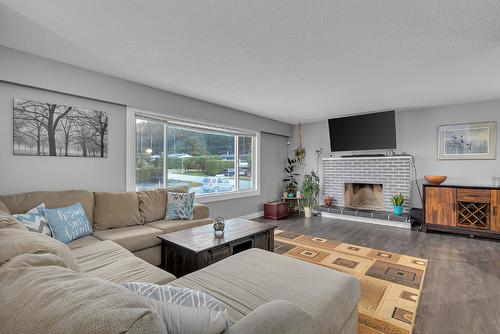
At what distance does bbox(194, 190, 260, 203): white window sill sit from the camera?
179 inches

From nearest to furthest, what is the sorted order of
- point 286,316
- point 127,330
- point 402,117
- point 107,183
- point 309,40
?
1. point 127,330
2. point 286,316
3. point 309,40
4. point 107,183
5. point 402,117

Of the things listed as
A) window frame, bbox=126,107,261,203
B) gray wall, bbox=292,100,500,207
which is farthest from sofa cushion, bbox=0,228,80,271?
gray wall, bbox=292,100,500,207

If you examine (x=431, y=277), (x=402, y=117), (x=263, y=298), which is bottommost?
(x=431, y=277)

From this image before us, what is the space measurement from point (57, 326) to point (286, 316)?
64 cm

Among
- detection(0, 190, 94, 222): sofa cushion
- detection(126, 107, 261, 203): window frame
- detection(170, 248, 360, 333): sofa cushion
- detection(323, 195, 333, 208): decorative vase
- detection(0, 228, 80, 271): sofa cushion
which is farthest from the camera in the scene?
detection(323, 195, 333, 208): decorative vase

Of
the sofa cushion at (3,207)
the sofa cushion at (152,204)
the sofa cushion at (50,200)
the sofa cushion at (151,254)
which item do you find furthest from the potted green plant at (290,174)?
the sofa cushion at (3,207)

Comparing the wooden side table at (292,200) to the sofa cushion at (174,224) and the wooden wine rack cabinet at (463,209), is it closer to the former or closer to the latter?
the wooden wine rack cabinet at (463,209)

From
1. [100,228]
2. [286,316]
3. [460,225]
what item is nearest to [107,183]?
[100,228]

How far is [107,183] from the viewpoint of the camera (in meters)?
3.36

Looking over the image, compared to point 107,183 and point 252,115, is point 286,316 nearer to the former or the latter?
point 107,183

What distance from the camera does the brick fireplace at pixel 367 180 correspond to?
5078mm

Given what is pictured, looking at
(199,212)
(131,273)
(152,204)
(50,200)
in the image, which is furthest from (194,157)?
(131,273)

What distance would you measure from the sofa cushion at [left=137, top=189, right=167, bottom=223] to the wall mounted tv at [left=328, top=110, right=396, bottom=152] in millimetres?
4029

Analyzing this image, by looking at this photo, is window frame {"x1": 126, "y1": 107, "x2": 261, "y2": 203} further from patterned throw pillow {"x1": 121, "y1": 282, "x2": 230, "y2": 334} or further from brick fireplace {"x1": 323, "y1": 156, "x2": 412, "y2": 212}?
patterned throw pillow {"x1": 121, "y1": 282, "x2": 230, "y2": 334}
